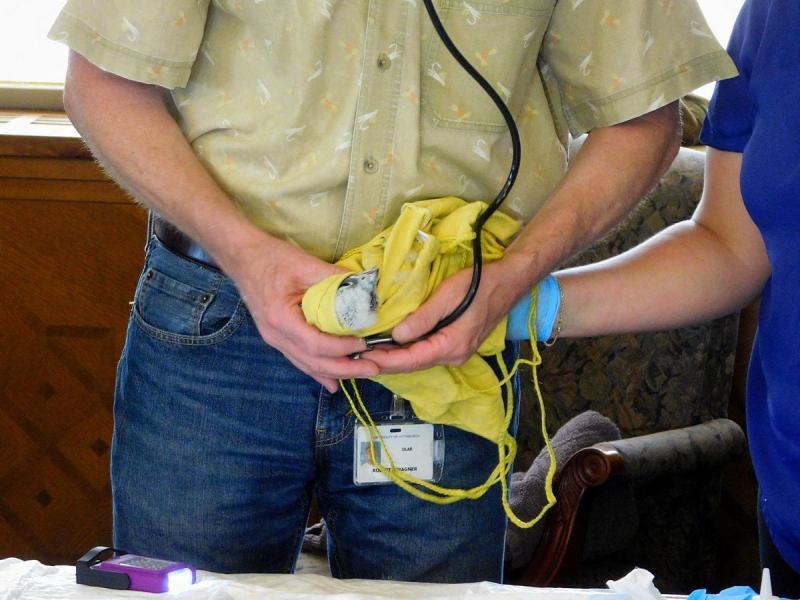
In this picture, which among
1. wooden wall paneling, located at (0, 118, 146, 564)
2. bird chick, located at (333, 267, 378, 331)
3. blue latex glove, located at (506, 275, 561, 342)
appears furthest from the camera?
wooden wall paneling, located at (0, 118, 146, 564)

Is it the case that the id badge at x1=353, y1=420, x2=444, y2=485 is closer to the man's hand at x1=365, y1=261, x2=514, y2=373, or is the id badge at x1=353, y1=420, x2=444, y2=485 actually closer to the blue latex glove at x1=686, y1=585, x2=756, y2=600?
the man's hand at x1=365, y1=261, x2=514, y2=373

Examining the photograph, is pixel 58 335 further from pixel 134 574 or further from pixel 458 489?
pixel 134 574

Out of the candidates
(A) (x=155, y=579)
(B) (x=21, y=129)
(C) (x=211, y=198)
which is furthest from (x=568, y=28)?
(B) (x=21, y=129)

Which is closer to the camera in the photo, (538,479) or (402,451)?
(402,451)

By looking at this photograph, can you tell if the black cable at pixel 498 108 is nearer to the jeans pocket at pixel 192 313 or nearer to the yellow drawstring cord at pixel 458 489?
the yellow drawstring cord at pixel 458 489

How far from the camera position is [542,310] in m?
1.18

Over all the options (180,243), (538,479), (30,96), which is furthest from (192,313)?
(30,96)

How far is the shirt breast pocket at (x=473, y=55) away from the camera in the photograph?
1142mm

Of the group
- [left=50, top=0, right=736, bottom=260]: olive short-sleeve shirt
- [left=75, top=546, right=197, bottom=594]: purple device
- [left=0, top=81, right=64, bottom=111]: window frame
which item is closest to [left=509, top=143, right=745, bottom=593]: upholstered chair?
[left=50, top=0, right=736, bottom=260]: olive short-sleeve shirt

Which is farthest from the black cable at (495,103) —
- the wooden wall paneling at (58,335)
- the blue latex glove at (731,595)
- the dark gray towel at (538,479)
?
the wooden wall paneling at (58,335)

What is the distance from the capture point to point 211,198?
3.62 feet

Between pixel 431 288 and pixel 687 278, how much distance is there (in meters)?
0.32

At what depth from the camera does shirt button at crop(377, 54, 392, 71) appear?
3.67 feet

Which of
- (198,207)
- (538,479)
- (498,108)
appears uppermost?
(498,108)
